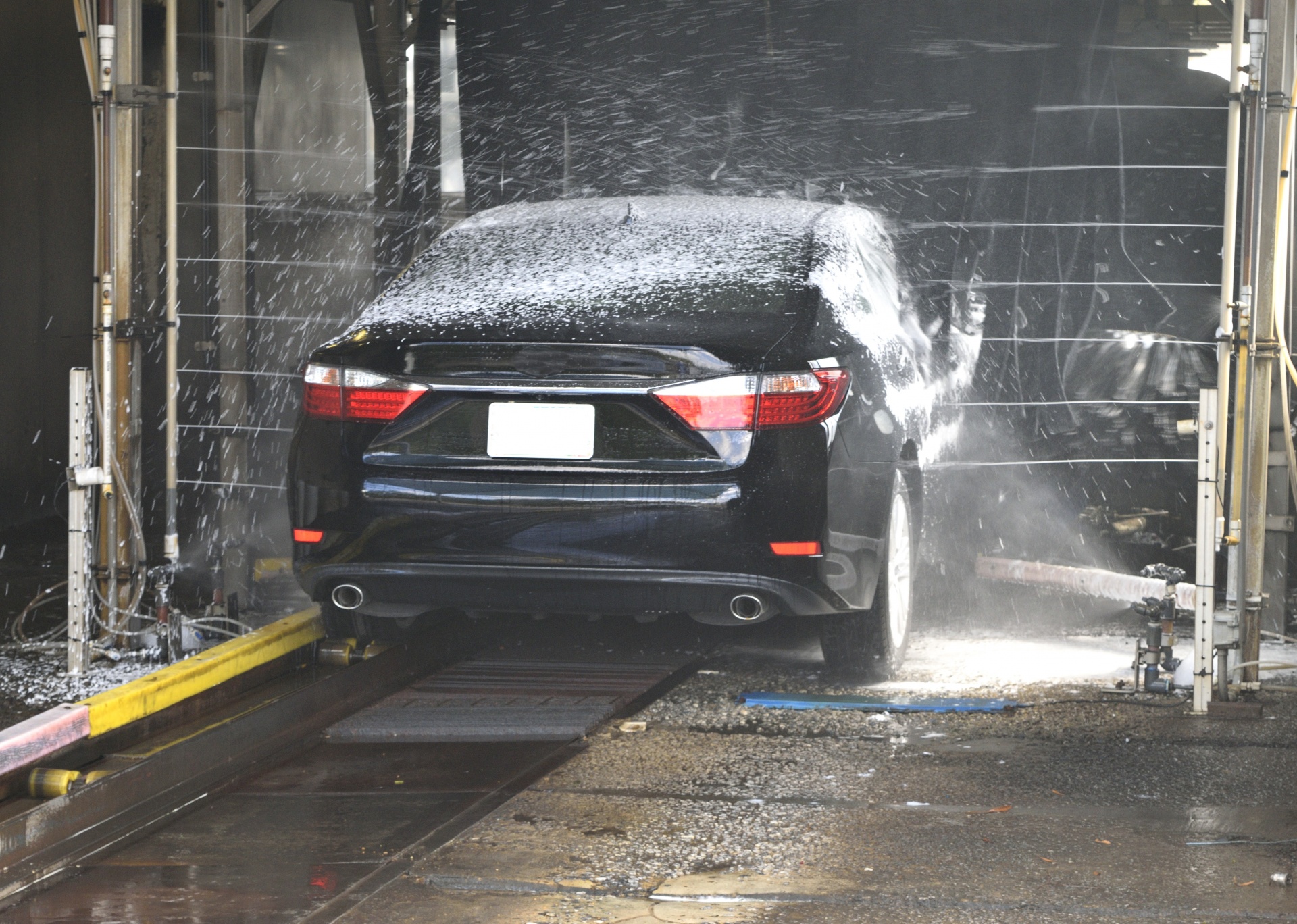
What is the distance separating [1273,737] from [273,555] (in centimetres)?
424

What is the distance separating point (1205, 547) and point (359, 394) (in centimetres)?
250

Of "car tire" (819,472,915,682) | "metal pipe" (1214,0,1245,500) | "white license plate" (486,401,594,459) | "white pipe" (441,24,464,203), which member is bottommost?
"car tire" (819,472,915,682)

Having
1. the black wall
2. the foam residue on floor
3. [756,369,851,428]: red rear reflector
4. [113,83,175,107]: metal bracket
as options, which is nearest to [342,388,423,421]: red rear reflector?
[756,369,851,428]: red rear reflector

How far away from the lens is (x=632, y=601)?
4.60 meters

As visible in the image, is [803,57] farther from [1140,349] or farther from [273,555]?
[273,555]

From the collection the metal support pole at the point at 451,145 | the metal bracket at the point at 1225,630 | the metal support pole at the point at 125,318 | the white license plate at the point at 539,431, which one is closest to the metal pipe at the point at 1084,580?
the metal bracket at the point at 1225,630

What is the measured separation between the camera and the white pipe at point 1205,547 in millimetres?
4641

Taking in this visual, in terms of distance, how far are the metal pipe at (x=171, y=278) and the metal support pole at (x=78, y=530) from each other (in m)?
0.54

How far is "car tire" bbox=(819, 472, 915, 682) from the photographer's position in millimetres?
5027

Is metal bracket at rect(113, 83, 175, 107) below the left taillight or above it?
above

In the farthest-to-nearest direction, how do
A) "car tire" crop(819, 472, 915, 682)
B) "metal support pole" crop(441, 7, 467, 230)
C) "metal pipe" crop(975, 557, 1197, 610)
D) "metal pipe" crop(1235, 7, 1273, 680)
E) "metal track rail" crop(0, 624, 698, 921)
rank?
"metal support pole" crop(441, 7, 467, 230), "metal pipe" crop(975, 557, 1197, 610), "car tire" crop(819, 472, 915, 682), "metal pipe" crop(1235, 7, 1273, 680), "metal track rail" crop(0, 624, 698, 921)

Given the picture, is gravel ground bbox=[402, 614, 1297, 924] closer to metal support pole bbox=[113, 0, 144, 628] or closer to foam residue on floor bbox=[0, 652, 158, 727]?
foam residue on floor bbox=[0, 652, 158, 727]

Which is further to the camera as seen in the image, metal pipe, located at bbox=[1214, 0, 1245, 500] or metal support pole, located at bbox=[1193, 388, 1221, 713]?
metal pipe, located at bbox=[1214, 0, 1245, 500]

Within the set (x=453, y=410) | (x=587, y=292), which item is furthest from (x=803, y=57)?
(x=453, y=410)
